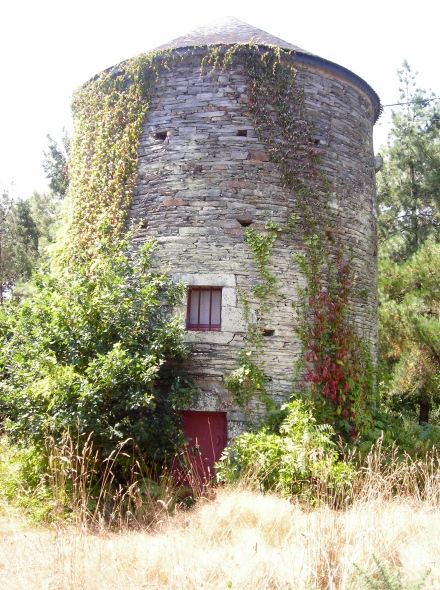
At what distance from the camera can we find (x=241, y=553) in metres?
4.25

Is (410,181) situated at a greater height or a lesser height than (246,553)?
greater

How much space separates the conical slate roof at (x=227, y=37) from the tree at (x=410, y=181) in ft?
29.6

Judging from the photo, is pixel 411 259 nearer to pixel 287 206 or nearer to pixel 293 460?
pixel 287 206

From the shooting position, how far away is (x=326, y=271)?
792cm

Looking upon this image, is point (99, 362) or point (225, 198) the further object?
point (225, 198)

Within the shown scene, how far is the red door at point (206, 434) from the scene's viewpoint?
23.8ft

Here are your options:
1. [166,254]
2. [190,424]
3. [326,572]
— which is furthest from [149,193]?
[326,572]

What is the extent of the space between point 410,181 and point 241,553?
15587mm

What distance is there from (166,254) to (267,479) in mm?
3334

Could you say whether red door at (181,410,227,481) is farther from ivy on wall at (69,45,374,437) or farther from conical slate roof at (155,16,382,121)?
conical slate roof at (155,16,382,121)

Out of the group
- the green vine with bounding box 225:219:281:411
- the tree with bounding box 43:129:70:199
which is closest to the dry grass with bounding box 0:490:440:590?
the green vine with bounding box 225:219:281:411

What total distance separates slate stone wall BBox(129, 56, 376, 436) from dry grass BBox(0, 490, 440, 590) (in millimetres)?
2479

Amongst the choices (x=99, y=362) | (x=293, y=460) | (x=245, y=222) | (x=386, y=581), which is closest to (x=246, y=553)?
(x=386, y=581)

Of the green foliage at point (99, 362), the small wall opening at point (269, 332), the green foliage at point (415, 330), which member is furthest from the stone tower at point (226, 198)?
the green foliage at point (415, 330)
